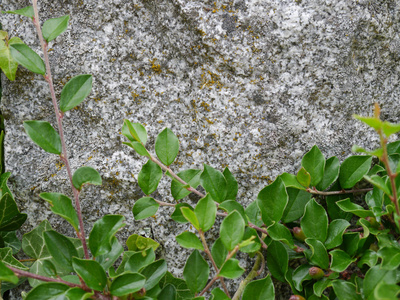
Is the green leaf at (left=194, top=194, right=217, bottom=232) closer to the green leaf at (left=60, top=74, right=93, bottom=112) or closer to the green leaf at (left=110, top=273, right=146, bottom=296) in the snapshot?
the green leaf at (left=110, top=273, right=146, bottom=296)

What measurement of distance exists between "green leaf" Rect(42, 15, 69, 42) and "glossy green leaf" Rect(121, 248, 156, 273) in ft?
2.02

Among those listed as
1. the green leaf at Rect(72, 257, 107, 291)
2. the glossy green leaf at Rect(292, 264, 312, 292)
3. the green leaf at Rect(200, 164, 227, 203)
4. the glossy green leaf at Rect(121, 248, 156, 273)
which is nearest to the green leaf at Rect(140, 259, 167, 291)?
the glossy green leaf at Rect(121, 248, 156, 273)

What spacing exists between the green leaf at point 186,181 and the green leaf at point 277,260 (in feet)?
0.86

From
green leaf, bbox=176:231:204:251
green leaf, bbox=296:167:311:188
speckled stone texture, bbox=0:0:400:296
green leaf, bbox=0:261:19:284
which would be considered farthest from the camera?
speckled stone texture, bbox=0:0:400:296

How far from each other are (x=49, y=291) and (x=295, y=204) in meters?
0.66

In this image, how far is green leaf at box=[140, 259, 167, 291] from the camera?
3.31 feet

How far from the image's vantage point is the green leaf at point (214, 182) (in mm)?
1122

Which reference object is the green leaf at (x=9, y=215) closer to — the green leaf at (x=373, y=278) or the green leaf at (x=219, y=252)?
the green leaf at (x=219, y=252)

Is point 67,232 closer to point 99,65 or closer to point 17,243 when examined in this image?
point 17,243

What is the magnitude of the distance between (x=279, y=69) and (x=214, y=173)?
0.35 metres

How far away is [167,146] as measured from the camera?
1092 millimetres

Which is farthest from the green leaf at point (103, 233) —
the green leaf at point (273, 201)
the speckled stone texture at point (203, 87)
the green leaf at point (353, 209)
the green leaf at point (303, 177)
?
the green leaf at point (353, 209)

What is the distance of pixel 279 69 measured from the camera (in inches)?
46.0

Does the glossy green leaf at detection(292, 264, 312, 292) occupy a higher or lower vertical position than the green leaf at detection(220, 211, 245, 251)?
lower
